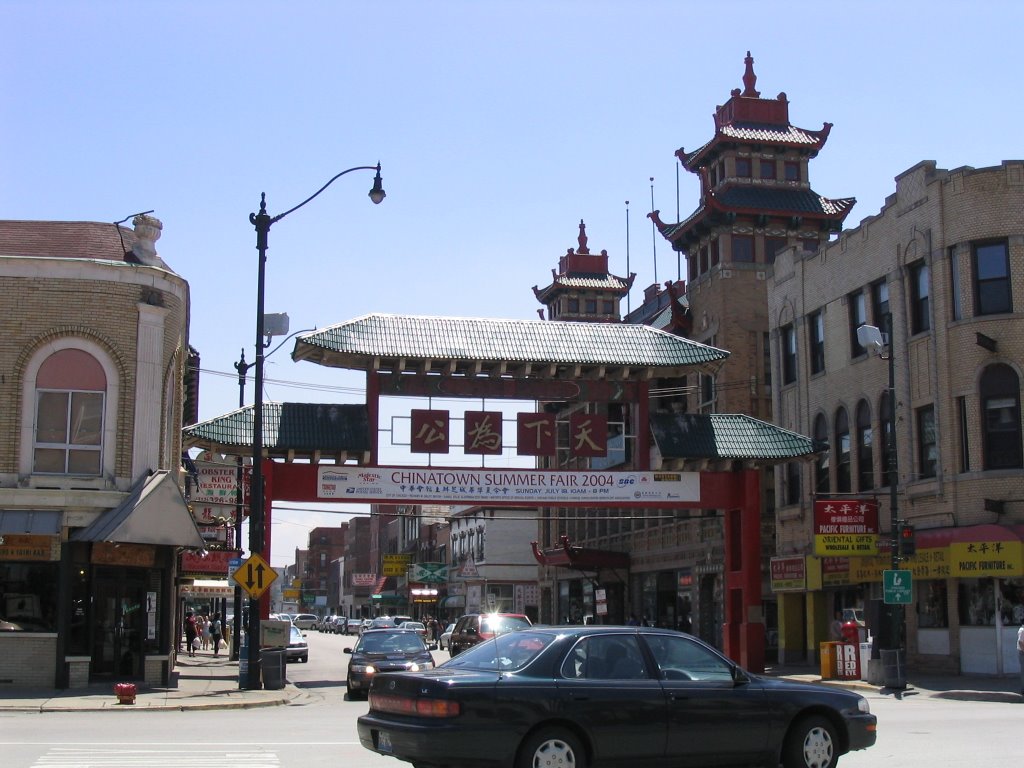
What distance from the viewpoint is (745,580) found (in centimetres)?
3212

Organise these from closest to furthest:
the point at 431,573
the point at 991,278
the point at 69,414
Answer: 1. the point at 69,414
2. the point at 991,278
3. the point at 431,573

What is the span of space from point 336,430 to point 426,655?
7726mm

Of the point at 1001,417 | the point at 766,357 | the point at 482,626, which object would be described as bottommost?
the point at 482,626

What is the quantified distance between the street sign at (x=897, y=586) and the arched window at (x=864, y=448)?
28.9 ft

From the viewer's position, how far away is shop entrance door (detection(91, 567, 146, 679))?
2569cm

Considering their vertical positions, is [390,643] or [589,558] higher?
[589,558]

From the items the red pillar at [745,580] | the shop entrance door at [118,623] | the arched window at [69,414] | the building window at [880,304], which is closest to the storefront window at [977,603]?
the red pillar at [745,580]

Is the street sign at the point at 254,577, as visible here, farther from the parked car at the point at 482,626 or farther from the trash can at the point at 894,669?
the trash can at the point at 894,669

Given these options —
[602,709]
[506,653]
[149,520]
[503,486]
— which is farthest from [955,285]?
[602,709]

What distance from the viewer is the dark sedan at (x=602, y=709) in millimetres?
10516

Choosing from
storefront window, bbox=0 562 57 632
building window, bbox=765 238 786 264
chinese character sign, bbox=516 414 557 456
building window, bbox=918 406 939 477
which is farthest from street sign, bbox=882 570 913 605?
building window, bbox=765 238 786 264

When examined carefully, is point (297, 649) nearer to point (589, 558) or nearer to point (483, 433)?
point (589, 558)

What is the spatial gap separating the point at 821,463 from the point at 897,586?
39.8 ft

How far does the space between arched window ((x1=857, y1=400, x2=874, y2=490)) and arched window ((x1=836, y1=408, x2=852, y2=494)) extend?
2.57 ft
